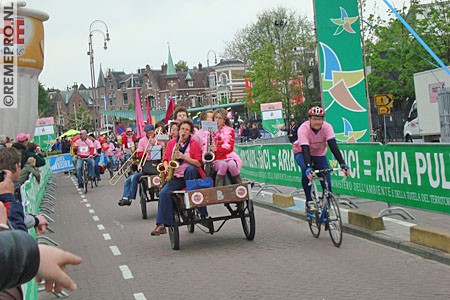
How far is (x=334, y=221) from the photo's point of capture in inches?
367

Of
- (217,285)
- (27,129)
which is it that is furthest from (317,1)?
(27,129)

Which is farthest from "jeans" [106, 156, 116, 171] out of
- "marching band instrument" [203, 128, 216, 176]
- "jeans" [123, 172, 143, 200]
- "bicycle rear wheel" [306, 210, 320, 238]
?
"bicycle rear wheel" [306, 210, 320, 238]

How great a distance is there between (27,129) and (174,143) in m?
18.5

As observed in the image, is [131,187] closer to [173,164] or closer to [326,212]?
[173,164]

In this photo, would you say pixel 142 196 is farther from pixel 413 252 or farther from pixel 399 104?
pixel 399 104

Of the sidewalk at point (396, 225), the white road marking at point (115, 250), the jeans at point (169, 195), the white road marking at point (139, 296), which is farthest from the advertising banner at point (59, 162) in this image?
the white road marking at point (139, 296)

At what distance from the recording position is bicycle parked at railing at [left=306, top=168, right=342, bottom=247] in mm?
9242

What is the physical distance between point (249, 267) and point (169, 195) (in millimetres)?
2149

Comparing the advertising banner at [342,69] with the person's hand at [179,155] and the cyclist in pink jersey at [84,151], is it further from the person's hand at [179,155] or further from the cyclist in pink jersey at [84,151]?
the cyclist in pink jersey at [84,151]

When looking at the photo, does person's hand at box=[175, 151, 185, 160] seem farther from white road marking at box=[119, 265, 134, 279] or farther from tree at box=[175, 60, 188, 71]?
tree at box=[175, 60, 188, 71]

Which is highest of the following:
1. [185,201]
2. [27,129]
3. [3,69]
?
[3,69]

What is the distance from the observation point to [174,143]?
33.9 feet

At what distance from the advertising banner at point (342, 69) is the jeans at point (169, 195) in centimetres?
614

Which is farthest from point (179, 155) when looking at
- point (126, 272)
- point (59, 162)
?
point (59, 162)
